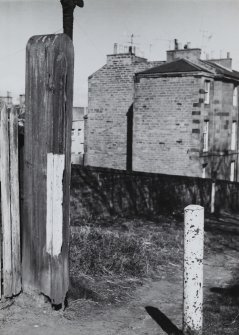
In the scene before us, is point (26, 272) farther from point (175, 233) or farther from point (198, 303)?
point (175, 233)

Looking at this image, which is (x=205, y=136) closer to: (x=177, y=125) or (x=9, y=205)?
(x=177, y=125)

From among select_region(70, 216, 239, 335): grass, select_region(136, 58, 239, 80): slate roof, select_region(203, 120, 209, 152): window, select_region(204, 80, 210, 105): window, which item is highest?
select_region(136, 58, 239, 80): slate roof

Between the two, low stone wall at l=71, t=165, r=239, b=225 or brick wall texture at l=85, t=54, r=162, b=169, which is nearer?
low stone wall at l=71, t=165, r=239, b=225

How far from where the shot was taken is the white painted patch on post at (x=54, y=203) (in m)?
4.31

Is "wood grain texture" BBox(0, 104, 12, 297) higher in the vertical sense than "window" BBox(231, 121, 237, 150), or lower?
lower

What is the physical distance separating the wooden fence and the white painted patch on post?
0.34m

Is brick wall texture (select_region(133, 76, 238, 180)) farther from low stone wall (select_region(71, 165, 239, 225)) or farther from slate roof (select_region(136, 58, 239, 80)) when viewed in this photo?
low stone wall (select_region(71, 165, 239, 225))

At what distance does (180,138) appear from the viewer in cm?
2606

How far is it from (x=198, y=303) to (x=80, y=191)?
769 cm

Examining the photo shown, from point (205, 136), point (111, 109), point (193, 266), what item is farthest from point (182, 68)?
point (193, 266)

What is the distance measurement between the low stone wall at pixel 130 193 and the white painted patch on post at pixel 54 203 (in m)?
4.92

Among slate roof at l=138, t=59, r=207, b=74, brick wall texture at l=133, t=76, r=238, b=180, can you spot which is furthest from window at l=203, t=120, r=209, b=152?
slate roof at l=138, t=59, r=207, b=74

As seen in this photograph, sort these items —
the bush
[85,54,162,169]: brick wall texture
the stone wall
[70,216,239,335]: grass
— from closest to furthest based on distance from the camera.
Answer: [70,216,239,335]: grass, the bush, the stone wall, [85,54,162,169]: brick wall texture

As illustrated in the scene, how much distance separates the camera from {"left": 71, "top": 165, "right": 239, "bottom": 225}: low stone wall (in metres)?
11.6
